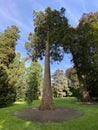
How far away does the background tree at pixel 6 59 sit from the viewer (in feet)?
66.9

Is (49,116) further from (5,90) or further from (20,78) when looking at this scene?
(20,78)

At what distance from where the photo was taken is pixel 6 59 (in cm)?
2281

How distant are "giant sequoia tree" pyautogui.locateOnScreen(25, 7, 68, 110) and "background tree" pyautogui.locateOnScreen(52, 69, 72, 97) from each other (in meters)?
23.7

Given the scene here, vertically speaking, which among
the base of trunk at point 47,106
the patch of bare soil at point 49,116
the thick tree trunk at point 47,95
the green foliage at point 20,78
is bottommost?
the patch of bare soil at point 49,116

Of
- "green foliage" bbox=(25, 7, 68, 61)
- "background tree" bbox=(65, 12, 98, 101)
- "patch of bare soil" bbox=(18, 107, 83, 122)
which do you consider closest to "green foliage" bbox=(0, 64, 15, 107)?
"green foliage" bbox=(25, 7, 68, 61)

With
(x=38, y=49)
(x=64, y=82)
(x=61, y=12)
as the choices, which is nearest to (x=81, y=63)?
(x=38, y=49)

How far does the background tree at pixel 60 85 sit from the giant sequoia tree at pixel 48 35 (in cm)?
2374

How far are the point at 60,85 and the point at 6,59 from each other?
74.4 feet

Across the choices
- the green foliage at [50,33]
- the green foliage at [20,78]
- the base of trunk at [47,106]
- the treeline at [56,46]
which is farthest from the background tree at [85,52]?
the green foliage at [20,78]

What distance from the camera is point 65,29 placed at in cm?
1828

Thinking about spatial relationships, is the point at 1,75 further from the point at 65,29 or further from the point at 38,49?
the point at 65,29

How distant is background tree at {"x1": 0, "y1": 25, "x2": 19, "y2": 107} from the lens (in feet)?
66.9

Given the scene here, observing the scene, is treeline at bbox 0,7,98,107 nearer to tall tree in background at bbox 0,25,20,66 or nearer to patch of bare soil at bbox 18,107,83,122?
tall tree in background at bbox 0,25,20,66

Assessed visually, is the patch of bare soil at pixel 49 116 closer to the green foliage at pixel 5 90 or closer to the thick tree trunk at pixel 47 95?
the thick tree trunk at pixel 47 95
